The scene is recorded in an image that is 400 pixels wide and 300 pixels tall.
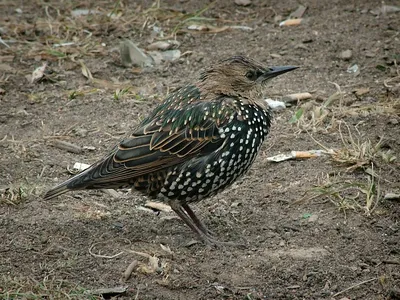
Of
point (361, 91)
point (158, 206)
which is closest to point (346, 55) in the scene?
point (361, 91)

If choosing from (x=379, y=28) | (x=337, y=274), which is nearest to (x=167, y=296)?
(x=337, y=274)

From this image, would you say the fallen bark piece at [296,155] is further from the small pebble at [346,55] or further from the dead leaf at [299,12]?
the dead leaf at [299,12]

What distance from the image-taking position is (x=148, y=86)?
7.94 meters

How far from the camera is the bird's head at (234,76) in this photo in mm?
5930

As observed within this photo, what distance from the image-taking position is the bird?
18.4 feet

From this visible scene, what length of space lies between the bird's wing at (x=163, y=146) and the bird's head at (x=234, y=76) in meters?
0.27

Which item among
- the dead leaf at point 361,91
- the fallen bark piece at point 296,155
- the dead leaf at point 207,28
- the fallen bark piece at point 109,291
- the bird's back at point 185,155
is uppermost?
the bird's back at point 185,155

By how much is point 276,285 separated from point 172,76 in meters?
3.52

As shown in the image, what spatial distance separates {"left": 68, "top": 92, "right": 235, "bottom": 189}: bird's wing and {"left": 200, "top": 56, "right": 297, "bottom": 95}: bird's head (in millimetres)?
272

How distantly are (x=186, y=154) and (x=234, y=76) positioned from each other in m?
0.74

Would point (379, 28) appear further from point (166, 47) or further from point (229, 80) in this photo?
point (229, 80)

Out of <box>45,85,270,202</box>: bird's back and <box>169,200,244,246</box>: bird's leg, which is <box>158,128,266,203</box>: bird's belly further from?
<box>169,200,244,246</box>: bird's leg

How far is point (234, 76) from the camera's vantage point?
5.96m

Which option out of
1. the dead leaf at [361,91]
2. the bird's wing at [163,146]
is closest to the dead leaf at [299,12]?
the dead leaf at [361,91]
